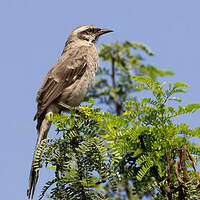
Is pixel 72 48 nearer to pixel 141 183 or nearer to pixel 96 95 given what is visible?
pixel 96 95

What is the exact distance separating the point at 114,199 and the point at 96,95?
3036 millimetres

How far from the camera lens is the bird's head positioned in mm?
7223

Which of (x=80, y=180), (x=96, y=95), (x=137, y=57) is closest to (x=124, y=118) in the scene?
(x=80, y=180)

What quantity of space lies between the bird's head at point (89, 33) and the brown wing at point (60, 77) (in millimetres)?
999

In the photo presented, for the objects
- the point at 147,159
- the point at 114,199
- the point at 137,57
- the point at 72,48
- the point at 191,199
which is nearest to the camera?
the point at 191,199

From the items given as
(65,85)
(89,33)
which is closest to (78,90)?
(65,85)

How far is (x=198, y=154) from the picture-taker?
2580 millimetres

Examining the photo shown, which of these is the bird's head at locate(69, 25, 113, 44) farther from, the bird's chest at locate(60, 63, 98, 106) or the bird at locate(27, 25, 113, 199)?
the bird's chest at locate(60, 63, 98, 106)

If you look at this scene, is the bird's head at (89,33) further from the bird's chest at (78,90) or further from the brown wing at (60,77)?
the bird's chest at (78,90)

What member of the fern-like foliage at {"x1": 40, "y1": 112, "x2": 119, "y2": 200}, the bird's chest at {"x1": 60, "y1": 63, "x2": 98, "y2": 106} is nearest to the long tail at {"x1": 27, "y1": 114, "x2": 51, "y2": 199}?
the bird's chest at {"x1": 60, "y1": 63, "x2": 98, "y2": 106}

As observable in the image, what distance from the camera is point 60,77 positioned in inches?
231

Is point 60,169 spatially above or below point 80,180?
above

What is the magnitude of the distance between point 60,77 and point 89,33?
5.98 feet

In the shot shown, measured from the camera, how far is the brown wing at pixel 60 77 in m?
5.59
